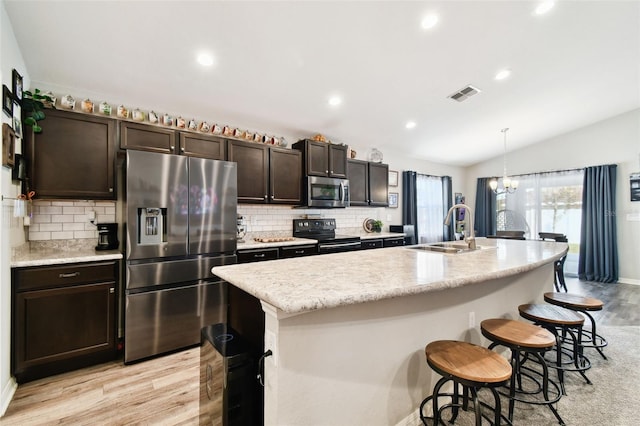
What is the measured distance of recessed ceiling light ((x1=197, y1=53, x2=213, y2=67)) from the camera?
2.56 meters

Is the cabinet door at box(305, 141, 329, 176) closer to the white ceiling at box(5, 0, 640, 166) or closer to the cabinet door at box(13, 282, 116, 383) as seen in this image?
the white ceiling at box(5, 0, 640, 166)

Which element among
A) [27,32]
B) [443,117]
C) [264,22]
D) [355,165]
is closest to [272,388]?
[264,22]

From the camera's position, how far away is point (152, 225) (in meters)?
2.58

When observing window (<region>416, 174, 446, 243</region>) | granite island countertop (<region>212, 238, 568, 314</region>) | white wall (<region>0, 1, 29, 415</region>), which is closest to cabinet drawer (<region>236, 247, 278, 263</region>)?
granite island countertop (<region>212, 238, 568, 314</region>)

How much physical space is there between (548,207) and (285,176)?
6013 mm

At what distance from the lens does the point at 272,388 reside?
112 centimetres

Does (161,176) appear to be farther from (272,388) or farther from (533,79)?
(533,79)

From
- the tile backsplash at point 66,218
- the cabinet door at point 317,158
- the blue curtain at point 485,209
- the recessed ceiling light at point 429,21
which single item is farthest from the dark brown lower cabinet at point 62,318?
the blue curtain at point 485,209

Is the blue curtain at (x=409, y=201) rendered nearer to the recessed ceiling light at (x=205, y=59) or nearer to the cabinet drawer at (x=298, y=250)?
the cabinet drawer at (x=298, y=250)

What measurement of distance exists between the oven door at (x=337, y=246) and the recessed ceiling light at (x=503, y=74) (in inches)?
113

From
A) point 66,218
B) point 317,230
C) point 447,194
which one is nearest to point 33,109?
point 66,218

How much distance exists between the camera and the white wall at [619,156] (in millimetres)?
5180

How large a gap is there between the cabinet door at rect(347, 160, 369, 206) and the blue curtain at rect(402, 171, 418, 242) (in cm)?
148

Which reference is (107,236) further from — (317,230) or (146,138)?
(317,230)
